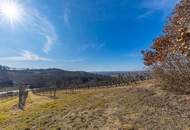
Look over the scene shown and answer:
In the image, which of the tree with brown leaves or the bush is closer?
the tree with brown leaves

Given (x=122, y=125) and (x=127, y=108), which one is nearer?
(x=122, y=125)

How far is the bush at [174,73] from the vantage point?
16.7 metres

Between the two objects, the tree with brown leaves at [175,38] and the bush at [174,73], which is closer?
the tree with brown leaves at [175,38]

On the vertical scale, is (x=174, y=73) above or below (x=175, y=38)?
below

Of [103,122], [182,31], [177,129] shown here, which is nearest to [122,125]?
[103,122]

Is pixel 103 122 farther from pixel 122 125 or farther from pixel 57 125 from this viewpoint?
pixel 57 125

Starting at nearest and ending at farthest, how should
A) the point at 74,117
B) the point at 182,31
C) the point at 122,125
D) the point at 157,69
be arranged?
the point at 182,31
the point at 122,125
the point at 74,117
the point at 157,69

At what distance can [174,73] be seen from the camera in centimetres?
1842

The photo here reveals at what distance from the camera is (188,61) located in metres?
15.5

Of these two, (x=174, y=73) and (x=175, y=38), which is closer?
(x=175, y=38)

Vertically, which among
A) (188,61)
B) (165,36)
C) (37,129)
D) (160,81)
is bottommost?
(37,129)

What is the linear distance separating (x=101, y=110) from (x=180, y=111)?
5.70 metres

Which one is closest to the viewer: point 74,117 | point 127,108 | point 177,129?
point 177,129

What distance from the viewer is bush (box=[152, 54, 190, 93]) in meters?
16.7
